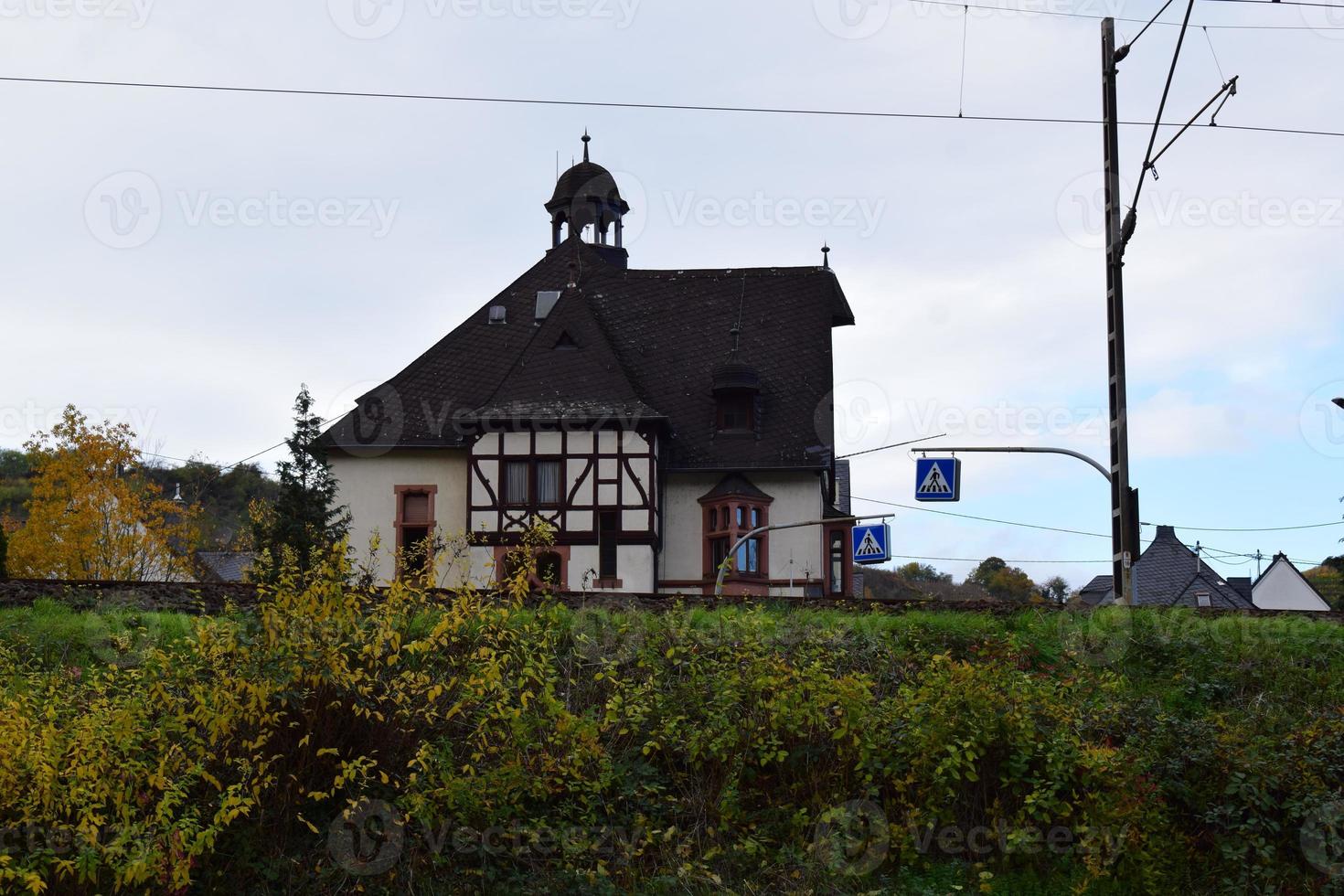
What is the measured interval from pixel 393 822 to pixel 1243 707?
8.21 meters

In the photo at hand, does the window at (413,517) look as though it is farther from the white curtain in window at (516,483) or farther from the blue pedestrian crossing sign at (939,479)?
the blue pedestrian crossing sign at (939,479)

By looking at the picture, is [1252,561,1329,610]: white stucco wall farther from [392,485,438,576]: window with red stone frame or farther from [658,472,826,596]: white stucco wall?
[392,485,438,576]: window with red stone frame

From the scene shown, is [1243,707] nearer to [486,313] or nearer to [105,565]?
[486,313]

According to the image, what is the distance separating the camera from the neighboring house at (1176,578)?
56.4 m

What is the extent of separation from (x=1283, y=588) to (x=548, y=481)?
4530cm

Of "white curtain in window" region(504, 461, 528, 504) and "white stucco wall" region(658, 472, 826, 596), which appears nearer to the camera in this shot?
"white curtain in window" region(504, 461, 528, 504)

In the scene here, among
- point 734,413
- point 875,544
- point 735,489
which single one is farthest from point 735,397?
point 875,544

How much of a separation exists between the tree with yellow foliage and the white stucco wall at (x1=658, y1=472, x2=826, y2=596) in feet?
60.3

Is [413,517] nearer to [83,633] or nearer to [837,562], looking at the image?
[837,562]

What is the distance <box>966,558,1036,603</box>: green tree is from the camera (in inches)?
3792

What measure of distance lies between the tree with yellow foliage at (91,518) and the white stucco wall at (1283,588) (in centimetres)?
4840

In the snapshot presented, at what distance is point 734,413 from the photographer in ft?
133

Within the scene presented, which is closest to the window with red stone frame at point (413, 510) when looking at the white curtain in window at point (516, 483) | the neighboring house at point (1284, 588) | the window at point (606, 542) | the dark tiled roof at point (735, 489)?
the white curtain in window at point (516, 483)

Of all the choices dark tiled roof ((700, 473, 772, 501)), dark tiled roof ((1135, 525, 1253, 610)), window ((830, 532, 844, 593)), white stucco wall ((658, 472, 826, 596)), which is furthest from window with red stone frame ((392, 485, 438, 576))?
dark tiled roof ((1135, 525, 1253, 610))
